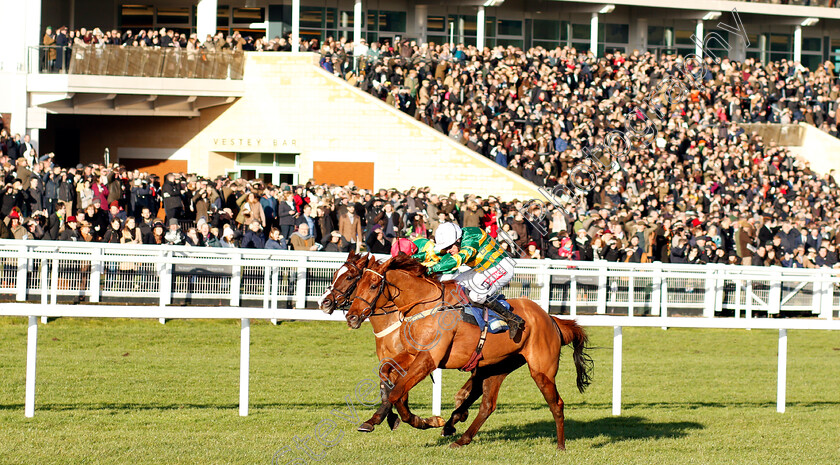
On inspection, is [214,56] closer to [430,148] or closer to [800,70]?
[430,148]

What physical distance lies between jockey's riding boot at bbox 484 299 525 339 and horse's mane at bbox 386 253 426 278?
45 centimetres

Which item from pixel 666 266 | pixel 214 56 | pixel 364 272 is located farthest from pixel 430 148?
pixel 364 272

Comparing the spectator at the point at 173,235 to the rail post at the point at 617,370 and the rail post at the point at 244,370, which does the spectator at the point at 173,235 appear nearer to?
the rail post at the point at 244,370

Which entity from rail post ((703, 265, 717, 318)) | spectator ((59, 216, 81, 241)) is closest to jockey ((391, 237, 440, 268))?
spectator ((59, 216, 81, 241))

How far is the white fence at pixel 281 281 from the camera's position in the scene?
1284cm

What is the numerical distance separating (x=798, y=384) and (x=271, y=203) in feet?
26.9

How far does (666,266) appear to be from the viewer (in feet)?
48.5

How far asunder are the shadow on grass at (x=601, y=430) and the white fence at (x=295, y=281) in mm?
3812

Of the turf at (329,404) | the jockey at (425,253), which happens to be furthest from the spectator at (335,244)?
the jockey at (425,253)

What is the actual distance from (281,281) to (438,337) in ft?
21.3

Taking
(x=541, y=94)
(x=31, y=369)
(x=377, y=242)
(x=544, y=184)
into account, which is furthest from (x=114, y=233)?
(x=541, y=94)

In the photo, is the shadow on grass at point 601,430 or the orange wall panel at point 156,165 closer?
the shadow on grass at point 601,430

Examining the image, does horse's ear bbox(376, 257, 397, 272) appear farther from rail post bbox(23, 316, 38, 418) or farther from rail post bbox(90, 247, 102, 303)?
rail post bbox(90, 247, 102, 303)

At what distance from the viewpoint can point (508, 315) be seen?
7309mm
